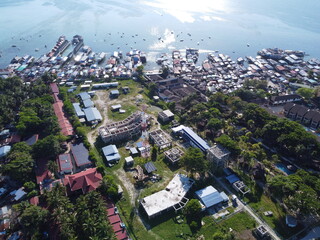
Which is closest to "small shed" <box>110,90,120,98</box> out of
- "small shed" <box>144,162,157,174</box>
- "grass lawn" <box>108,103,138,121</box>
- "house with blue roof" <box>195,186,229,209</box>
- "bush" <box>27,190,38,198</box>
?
"grass lawn" <box>108,103,138,121</box>

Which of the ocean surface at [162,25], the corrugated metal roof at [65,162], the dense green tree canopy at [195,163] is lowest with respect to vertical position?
the corrugated metal roof at [65,162]

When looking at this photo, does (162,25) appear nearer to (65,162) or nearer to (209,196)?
(65,162)

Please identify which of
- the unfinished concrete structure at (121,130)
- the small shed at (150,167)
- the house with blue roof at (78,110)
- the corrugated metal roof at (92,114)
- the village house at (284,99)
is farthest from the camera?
the village house at (284,99)

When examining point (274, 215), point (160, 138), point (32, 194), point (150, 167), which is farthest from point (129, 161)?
point (274, 215)

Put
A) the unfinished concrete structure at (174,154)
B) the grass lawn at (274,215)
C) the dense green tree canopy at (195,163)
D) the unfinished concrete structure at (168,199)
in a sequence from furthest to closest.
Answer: the unfinished concrete structure at (174,154) → the dense green tree canopy at (195,163) → the unfinished concrete structure at (168,199) → the grass lawn at (274,215)

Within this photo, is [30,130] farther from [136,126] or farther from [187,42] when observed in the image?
[187,42]

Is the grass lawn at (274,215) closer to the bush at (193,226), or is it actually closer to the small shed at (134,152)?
the bush at (193,226)

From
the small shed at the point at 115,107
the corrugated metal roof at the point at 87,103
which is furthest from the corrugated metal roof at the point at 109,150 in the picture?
the corrugated metal roof at the point at 87,103

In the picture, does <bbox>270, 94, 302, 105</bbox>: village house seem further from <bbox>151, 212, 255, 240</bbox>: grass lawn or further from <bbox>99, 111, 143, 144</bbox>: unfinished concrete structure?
<bbox>151, 212, 255, 240</bbox>: grass lawn
